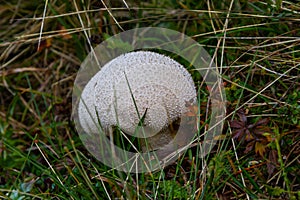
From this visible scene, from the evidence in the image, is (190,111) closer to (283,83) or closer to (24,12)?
(283,83)

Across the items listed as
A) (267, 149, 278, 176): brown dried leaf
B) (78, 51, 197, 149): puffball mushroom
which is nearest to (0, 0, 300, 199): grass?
Result: (267, 149, 278, 176): brown dried leaf

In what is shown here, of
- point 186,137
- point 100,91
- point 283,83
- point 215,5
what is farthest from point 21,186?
point 215,5

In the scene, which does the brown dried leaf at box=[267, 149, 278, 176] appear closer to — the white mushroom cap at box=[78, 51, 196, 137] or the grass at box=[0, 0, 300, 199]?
the grass at box=[0, 0, 300, 199]

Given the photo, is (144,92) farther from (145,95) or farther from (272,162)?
(272,162)

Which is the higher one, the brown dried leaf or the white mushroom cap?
the white mushroom cap

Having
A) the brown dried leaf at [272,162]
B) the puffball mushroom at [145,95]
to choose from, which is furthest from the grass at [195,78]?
the puffball mushroom at [145,95]

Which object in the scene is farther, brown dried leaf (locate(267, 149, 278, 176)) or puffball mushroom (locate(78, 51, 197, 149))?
puffball mushroom (locate(78, 51, 197, 149))

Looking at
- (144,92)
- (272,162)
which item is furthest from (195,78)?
(272,162)

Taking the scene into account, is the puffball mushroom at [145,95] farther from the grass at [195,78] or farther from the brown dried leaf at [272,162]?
the brown dried leaf at [272,162]
